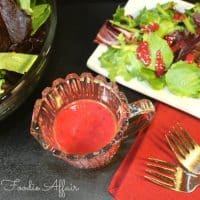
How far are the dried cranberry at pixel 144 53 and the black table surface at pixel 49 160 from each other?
8 cm

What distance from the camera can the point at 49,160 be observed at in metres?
1.08

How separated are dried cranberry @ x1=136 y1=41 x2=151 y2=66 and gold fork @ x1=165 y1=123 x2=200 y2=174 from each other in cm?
16

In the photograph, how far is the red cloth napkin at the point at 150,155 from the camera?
1.00 m

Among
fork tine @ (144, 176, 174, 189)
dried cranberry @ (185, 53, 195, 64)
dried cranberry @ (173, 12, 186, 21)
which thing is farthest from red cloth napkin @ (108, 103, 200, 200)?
dried cranberry @ (173, 12, 186, 21)

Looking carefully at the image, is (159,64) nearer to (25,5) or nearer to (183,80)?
(183,80)

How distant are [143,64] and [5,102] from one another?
0.33 meters

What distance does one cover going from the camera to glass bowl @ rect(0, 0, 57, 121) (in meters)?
0.97

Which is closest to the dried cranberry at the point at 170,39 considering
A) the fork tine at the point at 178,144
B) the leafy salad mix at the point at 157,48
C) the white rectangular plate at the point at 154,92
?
the leafy salad mix at the point at 157,48

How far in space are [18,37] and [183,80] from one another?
1.23ft

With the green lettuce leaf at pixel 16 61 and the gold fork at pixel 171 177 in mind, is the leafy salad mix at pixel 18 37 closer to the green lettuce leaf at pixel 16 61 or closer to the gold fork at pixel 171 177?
the green lettuce leaf at pixel 16 61

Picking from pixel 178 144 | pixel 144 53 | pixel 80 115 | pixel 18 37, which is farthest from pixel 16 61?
pixel 178 144

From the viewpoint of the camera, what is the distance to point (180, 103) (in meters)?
1.09

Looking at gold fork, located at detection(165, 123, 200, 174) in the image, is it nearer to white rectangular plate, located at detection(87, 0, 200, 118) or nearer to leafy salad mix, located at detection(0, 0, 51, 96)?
white rectangular plate, located at detection(87, 0, 200, 118)

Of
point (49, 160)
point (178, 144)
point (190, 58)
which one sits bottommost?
point (49, 160)
